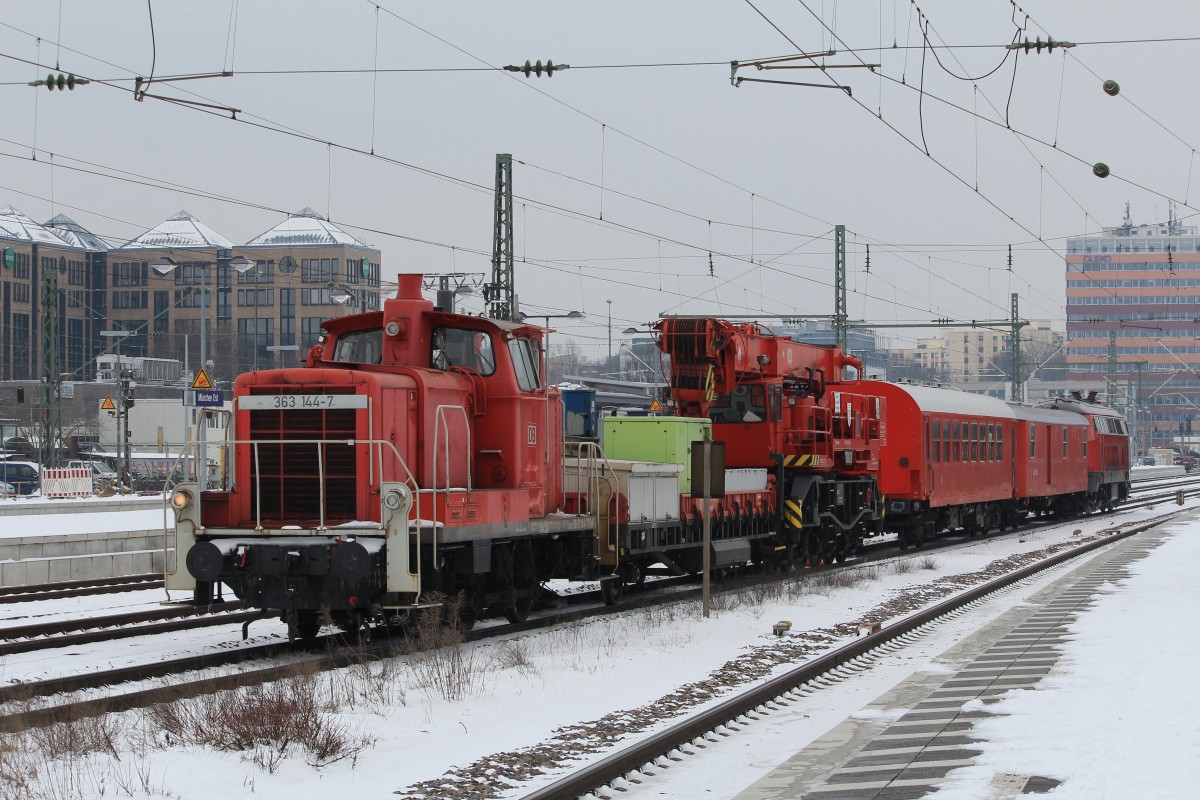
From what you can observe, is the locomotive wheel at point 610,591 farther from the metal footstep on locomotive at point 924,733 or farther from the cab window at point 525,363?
the metal footstep on locomotive at point 924,733

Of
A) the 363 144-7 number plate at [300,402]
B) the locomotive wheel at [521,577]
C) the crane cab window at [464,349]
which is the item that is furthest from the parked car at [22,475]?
the 363 144-7 number plate at [300,402]

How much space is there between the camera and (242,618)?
53.6 feet

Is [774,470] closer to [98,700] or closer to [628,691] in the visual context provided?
[628,691]

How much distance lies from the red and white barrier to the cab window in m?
29.6

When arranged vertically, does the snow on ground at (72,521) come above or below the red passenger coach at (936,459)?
below

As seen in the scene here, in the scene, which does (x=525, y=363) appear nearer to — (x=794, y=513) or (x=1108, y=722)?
(x=1108, y=722)

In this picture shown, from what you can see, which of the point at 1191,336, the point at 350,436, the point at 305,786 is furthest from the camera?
the point at 1191,336

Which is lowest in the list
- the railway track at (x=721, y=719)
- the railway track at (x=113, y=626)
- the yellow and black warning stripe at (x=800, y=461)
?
the railway track at (x=113, y=626)

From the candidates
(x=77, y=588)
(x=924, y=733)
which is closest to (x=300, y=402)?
(x=924, y=733)

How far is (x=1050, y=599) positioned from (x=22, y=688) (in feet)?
44.0

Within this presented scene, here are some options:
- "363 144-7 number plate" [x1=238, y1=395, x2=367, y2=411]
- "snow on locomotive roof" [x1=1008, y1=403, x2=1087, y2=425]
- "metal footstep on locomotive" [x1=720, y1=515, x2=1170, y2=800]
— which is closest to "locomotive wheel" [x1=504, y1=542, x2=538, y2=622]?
"363 144-7 number plate" [x1=238, y1=395, x2=367, y2=411]

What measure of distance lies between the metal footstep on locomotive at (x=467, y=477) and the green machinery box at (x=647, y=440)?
0.03 metres

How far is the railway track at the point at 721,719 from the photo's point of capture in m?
7.82

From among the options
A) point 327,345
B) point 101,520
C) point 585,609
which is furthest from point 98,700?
point 101,520
